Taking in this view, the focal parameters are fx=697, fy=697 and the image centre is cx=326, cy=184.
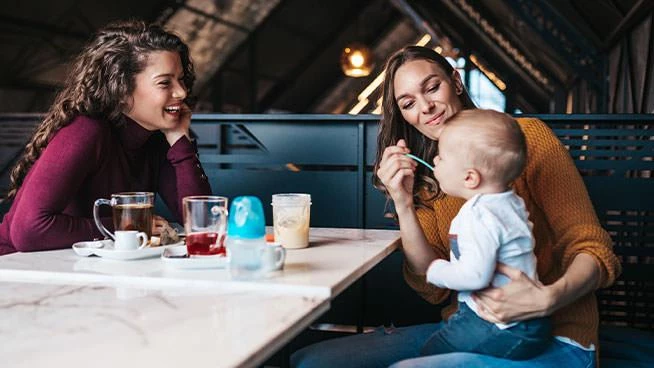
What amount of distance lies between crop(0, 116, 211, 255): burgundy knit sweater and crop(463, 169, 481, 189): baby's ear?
0.92 metres

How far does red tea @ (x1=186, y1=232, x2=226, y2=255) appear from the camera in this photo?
4.78ft

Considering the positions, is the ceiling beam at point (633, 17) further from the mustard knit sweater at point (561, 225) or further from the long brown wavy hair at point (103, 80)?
the long brown wavy hair at point (103, 80)

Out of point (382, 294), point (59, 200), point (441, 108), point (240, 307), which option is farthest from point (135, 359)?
point (382, 294)

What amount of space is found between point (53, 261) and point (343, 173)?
5.33 ft

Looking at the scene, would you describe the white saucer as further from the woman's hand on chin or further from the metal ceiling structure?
the metal ceiling structure

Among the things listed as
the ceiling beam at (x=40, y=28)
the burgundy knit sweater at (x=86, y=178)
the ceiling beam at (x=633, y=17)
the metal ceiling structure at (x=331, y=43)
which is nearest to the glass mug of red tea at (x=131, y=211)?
the burgundy knit sweater at (x=86, y=178)

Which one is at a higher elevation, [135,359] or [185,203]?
[185,203]

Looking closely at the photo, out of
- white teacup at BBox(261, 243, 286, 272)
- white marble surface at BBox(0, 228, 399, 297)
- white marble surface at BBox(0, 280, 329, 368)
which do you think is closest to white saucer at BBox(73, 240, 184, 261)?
white marble surface at BBox(0, 228, 399, 297)

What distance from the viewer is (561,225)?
63.4 inches

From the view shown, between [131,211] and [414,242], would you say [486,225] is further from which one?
[131,211]

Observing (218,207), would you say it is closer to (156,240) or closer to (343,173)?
(156,240)

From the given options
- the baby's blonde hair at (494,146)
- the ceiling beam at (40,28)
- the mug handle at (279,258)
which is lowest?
the mug handle at (279,258)

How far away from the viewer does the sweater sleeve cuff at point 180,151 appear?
2.21 meters

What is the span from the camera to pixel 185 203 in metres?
1.46
